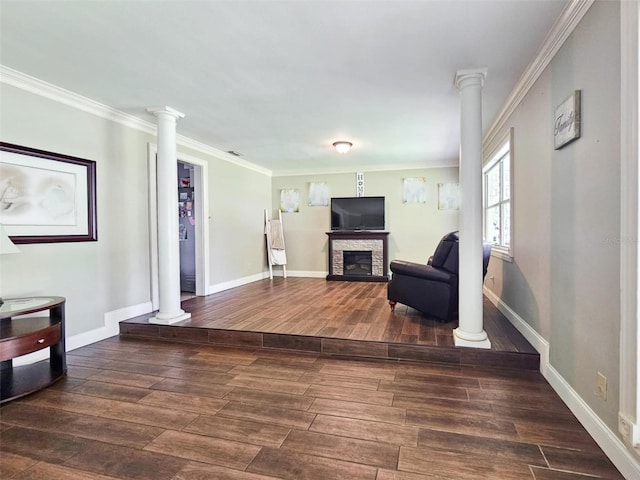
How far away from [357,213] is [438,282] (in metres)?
3.52

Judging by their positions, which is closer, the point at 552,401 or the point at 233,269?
the point at 552,401

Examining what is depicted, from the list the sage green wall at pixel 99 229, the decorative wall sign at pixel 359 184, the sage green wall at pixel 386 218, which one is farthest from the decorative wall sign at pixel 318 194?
the sage green wall at pixel 99 229

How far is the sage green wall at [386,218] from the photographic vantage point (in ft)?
21.0

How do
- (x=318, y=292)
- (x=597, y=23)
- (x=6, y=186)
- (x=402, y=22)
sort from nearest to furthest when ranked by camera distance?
(x=597, y=23), (x=402, y=22), (x=6, y=186), (x=318, y=292)

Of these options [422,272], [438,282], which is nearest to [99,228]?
[422,272]

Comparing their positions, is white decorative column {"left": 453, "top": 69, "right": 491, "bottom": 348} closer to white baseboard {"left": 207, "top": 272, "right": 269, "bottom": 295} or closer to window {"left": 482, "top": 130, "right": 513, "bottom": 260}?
window {"left": 482, "top": 130, "right": 513, "bottom": 260}

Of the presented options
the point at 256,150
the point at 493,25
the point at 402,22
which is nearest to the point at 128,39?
the point at 402,22

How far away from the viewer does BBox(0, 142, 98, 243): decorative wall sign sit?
2688mm

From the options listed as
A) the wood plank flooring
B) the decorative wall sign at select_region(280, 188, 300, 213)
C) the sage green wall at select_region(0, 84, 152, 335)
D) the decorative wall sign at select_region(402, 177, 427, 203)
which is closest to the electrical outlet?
the wood plank flooring

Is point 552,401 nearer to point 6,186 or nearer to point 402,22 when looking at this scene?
point 402,22

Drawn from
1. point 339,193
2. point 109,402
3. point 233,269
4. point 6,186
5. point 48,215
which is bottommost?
point 109,402

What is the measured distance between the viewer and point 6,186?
105 inches

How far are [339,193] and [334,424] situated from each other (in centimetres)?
540

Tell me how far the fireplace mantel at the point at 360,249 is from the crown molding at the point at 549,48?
331cm
